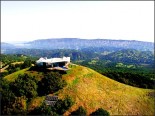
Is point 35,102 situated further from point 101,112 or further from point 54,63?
point 101,112

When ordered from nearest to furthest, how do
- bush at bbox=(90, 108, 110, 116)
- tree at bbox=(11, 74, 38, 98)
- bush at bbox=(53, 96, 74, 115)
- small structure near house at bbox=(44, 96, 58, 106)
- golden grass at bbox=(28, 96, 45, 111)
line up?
bush at bbox=(53, 96, 74, 115), bush at bbox=(90, 108, 110, 116), golden grass at bbox=(28, 96, 45, 111), small structure near house at bbox=(44, 96, 58, 106), tree at bbox=(11, 74, 38, 98)

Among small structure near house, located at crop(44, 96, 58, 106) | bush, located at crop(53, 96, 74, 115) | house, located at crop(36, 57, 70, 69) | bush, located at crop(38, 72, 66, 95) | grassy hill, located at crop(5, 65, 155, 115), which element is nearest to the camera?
bush, located at crop(53, 96, 74, 115)

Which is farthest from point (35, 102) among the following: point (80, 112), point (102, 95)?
point (102, 95)

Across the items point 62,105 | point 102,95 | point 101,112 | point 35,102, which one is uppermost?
point 102,95

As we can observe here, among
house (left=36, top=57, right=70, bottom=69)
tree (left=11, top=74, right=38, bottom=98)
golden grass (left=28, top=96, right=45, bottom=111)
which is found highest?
house (left=36, top=57, right=70, bottom=69)

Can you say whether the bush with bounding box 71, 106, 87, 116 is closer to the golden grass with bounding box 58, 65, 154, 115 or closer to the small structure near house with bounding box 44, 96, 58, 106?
the golden grass with bounding box 58, 65, 154, 115

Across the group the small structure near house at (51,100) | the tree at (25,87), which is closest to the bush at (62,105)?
the small structure near house at (51,100)

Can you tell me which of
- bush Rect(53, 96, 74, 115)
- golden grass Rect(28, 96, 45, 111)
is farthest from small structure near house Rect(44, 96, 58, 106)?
bush Rect(53, 96, 74, 115)

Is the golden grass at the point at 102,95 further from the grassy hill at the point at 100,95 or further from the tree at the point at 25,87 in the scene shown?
the tree at the point at 25,87
